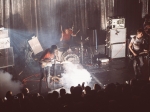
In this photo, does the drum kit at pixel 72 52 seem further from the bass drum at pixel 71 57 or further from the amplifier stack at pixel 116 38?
the amplifier stack at pixel 116 38

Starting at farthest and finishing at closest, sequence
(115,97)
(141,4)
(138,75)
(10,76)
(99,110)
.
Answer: (141,4)
(10,76)
(138,75)
(115,97)
(99,110)

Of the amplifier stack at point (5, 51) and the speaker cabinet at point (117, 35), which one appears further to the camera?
the speaker cabinet at point (117, 35)

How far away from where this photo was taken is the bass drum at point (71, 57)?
12.0 metres

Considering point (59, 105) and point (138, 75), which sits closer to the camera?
point (59, 105)

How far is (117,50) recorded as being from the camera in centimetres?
1315

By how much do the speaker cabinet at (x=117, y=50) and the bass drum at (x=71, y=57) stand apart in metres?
1.91

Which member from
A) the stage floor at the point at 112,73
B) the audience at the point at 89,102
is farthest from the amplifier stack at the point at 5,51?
the audience at the point at 89,102

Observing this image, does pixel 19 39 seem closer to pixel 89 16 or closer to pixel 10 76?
pixel 10 76

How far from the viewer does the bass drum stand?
12.0 metres

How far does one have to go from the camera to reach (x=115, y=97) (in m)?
5.77

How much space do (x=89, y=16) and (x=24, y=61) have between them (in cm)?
406

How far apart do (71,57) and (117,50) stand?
2.44 metres

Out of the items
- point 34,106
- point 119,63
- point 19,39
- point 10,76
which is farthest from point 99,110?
point 19,39

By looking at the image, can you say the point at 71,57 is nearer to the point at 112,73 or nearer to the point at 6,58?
the point at 112,73
